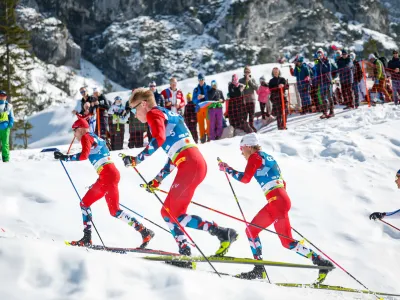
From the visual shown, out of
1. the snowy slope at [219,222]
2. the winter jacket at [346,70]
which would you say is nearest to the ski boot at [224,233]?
the snowy slope at [219,222]

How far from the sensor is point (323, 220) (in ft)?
25.7

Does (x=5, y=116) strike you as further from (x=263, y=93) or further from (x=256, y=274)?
(x=263, y=93)

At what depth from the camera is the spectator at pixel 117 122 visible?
1261cm

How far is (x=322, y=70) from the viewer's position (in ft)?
45.8

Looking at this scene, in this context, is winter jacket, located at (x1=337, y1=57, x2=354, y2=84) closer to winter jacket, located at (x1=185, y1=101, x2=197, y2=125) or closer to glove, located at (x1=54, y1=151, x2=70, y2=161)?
winter jacket, located at (x1=185, y1=101, x2=197, y2=125)

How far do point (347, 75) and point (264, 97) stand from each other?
273cm

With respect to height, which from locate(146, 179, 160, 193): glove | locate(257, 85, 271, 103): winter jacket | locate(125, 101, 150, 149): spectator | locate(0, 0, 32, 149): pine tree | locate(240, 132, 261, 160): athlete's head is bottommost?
locate(125, 101, 150, 149): spectator

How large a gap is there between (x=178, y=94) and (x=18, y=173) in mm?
5586

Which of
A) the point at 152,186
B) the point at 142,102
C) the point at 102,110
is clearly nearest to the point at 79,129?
the point at 142,102

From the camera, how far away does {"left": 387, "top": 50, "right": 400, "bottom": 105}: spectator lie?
563 inches

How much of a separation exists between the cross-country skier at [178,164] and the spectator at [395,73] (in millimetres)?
10960

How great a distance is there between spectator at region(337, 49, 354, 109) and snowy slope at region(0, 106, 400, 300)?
2162 mm

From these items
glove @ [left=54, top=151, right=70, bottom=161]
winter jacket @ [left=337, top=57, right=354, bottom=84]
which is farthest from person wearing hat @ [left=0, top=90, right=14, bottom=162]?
winter jacket @ [left=337, top=57, right=354, bottom=84]

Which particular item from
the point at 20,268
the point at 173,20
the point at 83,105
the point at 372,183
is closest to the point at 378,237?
the point at 372,183
